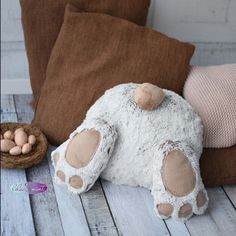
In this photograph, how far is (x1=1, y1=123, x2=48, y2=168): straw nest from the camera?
0.81 metres

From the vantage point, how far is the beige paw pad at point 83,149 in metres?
0.86

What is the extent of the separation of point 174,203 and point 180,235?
0.18ft

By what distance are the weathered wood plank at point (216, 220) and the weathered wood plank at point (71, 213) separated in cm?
19

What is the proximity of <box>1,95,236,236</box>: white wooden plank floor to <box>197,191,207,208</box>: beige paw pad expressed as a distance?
24 mm

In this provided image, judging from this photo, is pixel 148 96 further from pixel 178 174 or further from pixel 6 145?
pixel 6 145

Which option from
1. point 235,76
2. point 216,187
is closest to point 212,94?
point 235,76

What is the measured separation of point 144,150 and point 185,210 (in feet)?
0.41

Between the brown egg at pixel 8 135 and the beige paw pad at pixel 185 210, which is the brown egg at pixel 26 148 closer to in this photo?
the brown egg at pixel 8 135

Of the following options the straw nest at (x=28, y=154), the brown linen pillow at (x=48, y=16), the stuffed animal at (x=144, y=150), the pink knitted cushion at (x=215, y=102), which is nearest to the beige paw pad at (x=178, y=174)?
the stuffed animal at (x=144, y=150)

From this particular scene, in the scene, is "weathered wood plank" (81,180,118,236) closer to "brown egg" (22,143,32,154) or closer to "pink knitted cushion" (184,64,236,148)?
"brown egg" (22,143,32,154)

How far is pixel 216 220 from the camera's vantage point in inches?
34.3

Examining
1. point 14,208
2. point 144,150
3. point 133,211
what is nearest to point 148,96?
point 144,150

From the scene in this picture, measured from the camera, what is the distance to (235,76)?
98 centimetres

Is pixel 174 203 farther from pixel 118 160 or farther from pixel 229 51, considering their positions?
pixel 229 51
